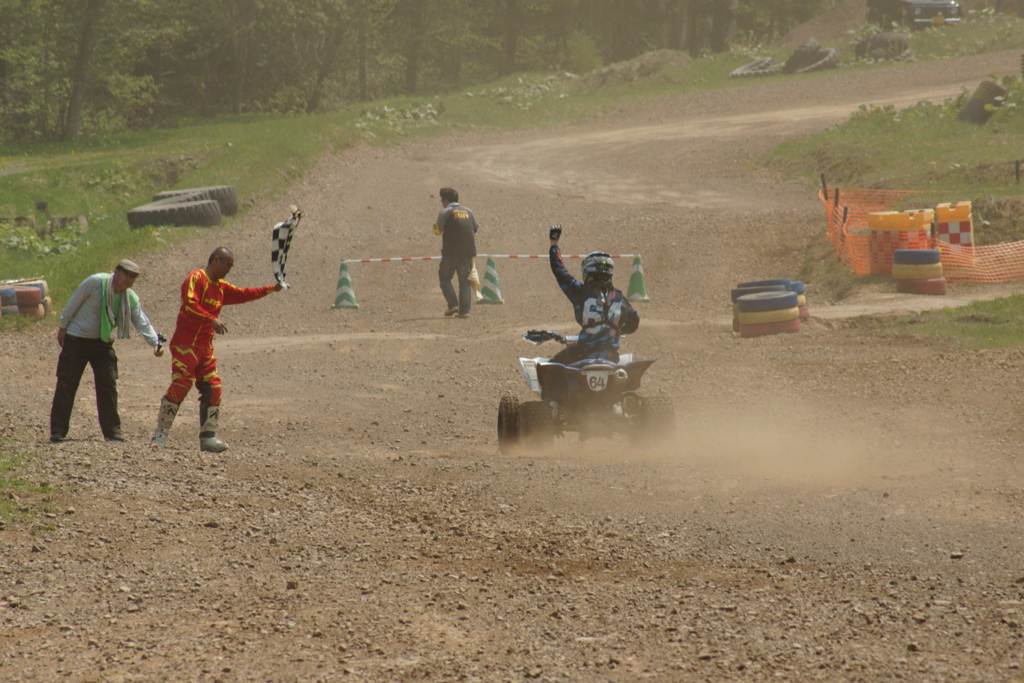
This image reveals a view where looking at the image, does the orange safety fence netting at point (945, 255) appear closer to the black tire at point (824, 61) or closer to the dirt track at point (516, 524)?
the dirt track at point (516, 524)

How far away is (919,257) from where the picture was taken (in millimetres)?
16844

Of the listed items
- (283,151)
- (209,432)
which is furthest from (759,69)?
(209,432)

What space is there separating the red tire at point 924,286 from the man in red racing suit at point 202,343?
12.5 meters

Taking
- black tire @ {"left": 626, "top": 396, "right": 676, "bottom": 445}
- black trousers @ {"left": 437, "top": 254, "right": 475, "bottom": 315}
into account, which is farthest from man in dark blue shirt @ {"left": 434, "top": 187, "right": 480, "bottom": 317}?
black tire @ {"left": 626, "top": 396, "right": 676, "bottom": 445}

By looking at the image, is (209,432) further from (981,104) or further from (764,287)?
(981,104)

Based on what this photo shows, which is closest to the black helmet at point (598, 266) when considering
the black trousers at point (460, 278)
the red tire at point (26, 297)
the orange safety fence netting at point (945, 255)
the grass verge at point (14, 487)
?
the grass verge at point (14, 487)

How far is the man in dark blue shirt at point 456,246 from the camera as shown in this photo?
56.3 feet

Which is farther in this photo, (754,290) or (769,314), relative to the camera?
(754,290)

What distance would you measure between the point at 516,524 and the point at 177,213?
59.4 feet

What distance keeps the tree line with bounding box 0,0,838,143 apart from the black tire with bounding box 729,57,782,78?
14293 millimetres

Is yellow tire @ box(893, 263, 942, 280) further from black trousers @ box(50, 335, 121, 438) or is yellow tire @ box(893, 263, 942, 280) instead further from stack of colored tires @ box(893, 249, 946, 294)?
black trousers @ box(50, 335, 121, 438)

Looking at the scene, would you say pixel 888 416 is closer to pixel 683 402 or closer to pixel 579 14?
pixel 683 402

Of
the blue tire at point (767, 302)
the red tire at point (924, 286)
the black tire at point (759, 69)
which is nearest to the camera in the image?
the blue tire at point (767, 302)

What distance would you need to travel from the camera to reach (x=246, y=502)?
7.13 m
